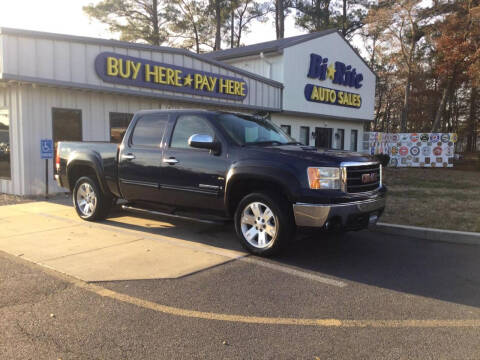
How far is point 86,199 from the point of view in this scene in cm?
773

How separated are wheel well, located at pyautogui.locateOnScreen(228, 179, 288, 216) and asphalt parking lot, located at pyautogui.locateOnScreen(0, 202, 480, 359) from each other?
0.70 metres

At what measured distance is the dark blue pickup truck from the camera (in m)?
5.03

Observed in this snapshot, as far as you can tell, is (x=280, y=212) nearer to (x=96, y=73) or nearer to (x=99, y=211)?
(x=99, y=211)

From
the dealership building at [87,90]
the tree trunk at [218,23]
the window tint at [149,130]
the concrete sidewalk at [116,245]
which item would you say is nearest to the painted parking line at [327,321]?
the concrete sidewalk at [116,245]

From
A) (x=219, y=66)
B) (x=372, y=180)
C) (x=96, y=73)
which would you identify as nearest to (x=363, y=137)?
(x=219, y=66)

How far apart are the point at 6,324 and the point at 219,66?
12.8 m

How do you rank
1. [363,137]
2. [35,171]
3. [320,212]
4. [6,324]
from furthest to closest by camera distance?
[363,137]
[35,171]
[320,212]
[6,324]

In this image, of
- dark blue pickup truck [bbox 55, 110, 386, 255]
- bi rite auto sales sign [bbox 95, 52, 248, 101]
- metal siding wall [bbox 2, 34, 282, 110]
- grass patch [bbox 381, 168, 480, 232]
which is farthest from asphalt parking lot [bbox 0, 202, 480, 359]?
bi rite auto sales sign [bbox 95, 52, 248, 101]

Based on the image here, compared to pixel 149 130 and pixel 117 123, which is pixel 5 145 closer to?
pixel 117 123

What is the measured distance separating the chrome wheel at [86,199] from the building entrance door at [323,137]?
1681cm

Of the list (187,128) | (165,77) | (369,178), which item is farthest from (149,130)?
(165,77)

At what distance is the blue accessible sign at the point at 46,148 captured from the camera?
9977 mm

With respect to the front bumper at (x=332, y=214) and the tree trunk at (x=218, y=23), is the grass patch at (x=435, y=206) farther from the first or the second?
the tree trunk at (x=218, y=23)

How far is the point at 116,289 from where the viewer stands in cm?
431
